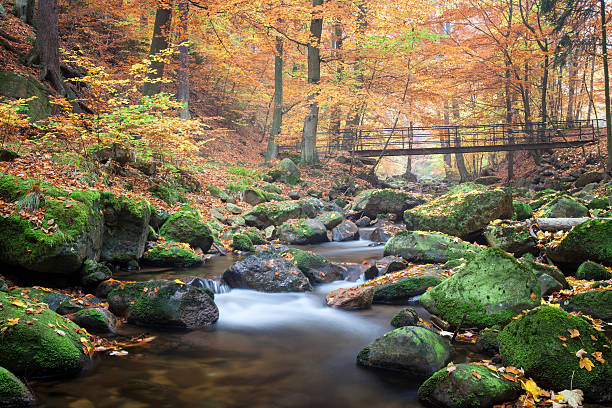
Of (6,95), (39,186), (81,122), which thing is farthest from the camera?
(6,95)

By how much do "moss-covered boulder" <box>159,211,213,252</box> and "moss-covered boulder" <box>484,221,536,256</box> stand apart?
19.7 feet

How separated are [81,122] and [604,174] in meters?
16.0

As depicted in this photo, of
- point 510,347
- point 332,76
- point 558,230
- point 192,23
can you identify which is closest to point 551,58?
point 332,76

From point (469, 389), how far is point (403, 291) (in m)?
3.03

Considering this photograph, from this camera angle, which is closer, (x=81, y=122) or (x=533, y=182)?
(x=81, y=122)

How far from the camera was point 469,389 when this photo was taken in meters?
3.11

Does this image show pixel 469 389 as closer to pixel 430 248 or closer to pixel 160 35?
pixel 430 248

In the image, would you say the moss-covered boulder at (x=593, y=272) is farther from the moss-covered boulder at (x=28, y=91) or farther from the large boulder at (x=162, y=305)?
the moss-covered boulder at (x=28, y=91)

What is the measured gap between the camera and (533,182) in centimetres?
1789

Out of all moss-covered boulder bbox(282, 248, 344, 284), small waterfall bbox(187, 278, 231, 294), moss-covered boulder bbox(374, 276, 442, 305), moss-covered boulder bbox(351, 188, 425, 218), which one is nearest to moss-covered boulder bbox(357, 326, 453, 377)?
moss-covered boulder bbox(374, 276, 442, 305)

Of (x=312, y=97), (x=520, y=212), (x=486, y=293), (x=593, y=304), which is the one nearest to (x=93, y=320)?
(x=486, y=293)

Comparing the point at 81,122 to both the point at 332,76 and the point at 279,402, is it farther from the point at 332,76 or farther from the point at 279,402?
the point at 332,76

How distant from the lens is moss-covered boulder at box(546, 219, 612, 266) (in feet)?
19.8

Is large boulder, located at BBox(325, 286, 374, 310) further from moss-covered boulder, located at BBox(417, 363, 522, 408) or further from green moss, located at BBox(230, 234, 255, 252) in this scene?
green moss, located at BBox(230, 234, 255, 252)
